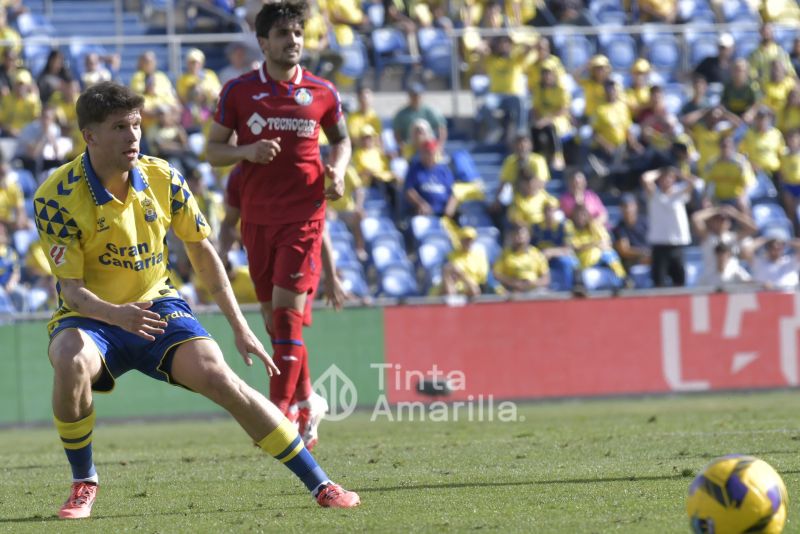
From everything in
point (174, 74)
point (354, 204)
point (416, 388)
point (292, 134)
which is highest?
point (292, 134)

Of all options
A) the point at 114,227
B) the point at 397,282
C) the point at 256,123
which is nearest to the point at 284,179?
the point at 256,123

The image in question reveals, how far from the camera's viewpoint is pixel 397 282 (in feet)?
59.7

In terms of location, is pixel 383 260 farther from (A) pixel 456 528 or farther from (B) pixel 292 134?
(A) pixel 456 528

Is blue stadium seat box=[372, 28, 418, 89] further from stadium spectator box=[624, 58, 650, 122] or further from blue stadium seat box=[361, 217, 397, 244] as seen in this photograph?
blue stadium seat box=[361, 217, 397, 244]

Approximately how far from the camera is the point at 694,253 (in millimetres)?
19547

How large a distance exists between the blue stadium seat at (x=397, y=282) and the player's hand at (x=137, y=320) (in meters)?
11.4

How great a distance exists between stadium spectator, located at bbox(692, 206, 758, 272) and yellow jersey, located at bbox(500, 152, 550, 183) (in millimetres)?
2203

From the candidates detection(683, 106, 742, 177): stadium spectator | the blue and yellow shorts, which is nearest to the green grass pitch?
the blue and yellow shorts

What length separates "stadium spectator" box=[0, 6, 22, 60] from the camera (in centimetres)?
1891

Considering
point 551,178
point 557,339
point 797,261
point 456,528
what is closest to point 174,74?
point 551,178

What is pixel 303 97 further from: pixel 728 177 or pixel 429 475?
pixel 728 177

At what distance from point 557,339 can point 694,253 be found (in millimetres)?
3471

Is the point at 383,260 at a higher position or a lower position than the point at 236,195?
lower

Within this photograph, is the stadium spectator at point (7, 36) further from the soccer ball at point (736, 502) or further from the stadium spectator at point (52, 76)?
the soccer ball at point (736, 502)
